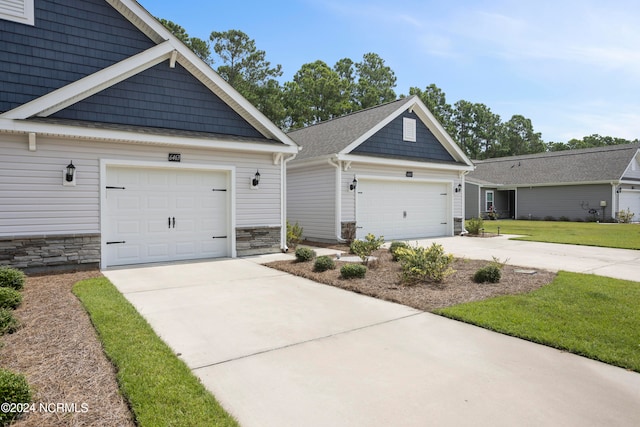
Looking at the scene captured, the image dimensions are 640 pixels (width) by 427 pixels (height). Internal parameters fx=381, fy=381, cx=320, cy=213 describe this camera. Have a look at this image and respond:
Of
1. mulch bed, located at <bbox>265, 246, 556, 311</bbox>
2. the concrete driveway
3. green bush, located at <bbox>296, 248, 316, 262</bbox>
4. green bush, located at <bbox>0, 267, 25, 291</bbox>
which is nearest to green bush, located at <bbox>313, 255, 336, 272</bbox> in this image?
mulch bed, located at <bbox>265, 246, 556, 311</bbox>

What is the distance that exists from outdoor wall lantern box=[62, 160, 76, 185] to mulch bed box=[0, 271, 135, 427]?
3221mm

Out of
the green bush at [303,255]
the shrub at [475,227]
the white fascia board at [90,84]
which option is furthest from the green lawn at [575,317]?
the shrub at [475,227]

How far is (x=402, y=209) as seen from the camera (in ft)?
47.3

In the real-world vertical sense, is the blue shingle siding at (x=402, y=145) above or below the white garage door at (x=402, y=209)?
above

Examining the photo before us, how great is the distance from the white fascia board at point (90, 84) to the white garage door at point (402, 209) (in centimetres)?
733

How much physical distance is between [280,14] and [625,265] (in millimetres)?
11407

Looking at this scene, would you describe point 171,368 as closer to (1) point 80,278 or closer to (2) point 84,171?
(1) point 80,278

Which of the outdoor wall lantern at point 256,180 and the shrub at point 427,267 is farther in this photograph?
the outdoor wall lantern at point 256,180

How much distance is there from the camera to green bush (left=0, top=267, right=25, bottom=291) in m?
5.81

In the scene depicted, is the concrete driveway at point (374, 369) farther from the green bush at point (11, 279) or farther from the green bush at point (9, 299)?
the green bush at point (11, 279)

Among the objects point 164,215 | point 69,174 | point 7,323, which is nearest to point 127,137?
point 69,174

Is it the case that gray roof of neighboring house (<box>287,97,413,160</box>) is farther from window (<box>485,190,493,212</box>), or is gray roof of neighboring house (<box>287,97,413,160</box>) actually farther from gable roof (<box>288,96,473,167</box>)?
window (<box>485,190,493,212</box>)

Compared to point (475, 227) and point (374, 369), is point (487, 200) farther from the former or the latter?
point (374, 369)

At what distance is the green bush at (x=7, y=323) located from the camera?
13.8 feet
